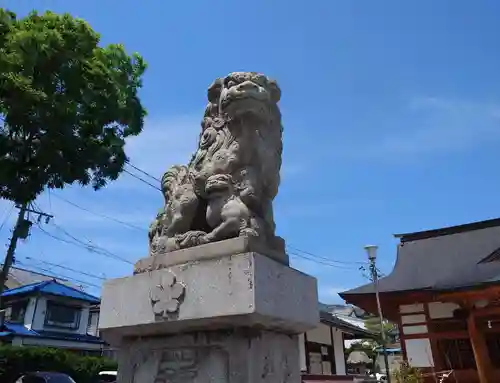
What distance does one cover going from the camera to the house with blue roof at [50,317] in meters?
21.6

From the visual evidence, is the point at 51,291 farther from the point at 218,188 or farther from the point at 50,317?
the point at 218,188

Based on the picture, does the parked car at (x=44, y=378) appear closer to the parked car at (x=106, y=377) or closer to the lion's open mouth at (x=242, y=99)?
the parked car at (x=106, y=377)

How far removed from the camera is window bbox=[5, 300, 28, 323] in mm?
22453

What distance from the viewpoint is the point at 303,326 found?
2.65m

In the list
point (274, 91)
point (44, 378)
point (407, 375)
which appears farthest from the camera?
point (44, 378)

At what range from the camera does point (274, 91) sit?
314 centimetres

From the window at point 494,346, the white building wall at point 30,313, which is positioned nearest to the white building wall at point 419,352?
the window at point 494,346

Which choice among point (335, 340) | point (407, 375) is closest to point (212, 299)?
point (407, 375)

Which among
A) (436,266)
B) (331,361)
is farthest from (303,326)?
(331,361)

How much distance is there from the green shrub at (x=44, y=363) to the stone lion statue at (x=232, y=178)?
16.0m

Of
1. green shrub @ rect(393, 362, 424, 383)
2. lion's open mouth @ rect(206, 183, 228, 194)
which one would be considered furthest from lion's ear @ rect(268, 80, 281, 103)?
green shrub @ rect(393, 362, 424, 383)

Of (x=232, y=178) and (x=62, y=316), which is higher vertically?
(x=62, y=316)

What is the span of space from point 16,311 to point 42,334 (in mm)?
2321

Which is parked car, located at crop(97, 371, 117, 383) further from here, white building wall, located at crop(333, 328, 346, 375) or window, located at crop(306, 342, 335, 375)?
white building wall, located at crop(333, 328, 346, 375)
